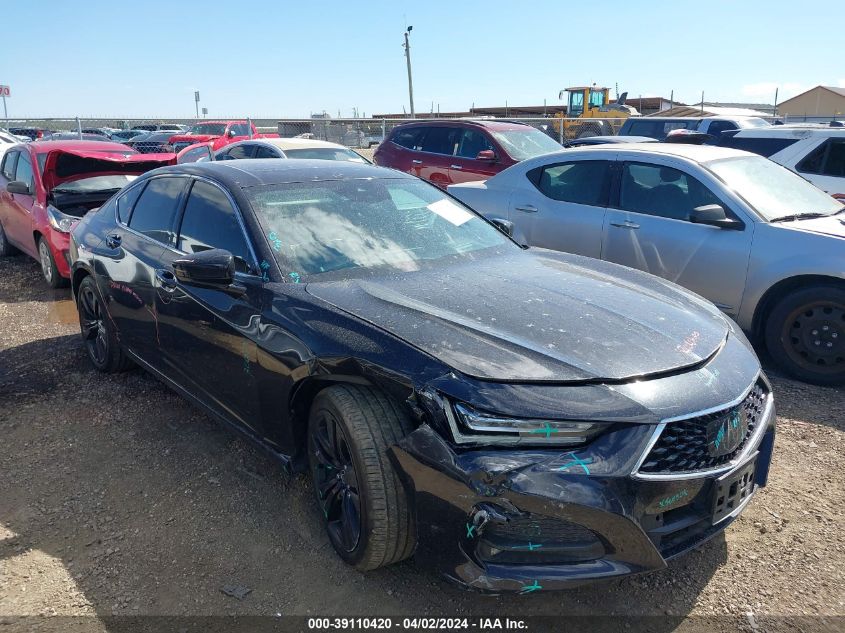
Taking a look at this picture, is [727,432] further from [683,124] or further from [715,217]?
[683,124]

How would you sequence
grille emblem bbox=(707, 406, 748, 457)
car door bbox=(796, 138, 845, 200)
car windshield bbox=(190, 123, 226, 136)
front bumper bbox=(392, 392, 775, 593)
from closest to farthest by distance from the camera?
front bumper bbox=(392, 392, 775, 593)
grille emblem bbox=(707, 406, 748, 457)
car door bbox=(796, 138, 845, 200)
car windshield bbox=(190, 123, 226, 136)

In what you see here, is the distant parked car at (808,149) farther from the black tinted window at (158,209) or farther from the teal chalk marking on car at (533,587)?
the teal chalk marking on car at (533,587)

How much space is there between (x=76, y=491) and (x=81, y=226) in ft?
8.32

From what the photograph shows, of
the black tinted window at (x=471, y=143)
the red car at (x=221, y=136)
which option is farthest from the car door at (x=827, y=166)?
the red car at (x=221, y=136)

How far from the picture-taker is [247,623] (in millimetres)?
2543

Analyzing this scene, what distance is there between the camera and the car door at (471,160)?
10266mm

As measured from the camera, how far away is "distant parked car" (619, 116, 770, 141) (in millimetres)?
13498

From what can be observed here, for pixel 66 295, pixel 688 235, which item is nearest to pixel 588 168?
pixel 688 235

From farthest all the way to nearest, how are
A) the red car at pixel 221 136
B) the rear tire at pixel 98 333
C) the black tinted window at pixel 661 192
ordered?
1. the red car at pixel 221 136
2. the black tinted window at pixel 661 192
3. the rear tire at pixel 98 333

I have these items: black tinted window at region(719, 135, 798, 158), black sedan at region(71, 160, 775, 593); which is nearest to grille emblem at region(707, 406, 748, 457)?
black sedan at region(71, 160, 775, 593)

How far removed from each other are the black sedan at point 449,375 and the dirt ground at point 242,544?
0.29m

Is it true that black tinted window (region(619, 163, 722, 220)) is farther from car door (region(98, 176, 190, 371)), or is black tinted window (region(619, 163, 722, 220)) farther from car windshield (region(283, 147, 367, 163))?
car windshield (region(283, 147, 367, 163))

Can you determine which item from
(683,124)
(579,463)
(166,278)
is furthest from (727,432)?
(683,124)

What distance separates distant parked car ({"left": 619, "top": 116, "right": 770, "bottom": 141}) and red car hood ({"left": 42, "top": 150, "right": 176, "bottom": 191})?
10528 mm
